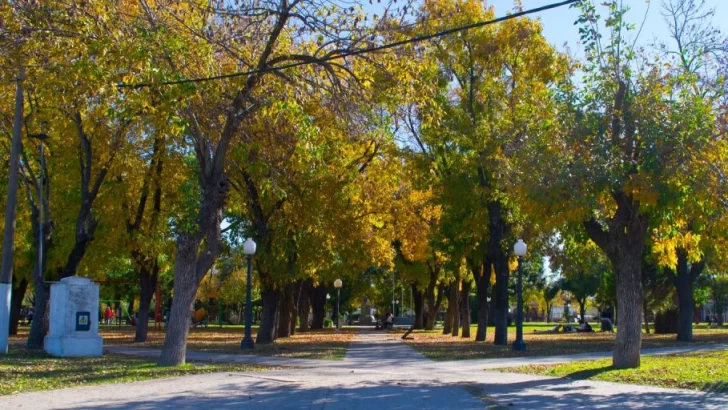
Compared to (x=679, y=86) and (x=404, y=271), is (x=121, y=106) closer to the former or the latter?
(x=679, y=86)

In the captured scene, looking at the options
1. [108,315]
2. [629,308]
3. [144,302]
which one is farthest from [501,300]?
[108,315]

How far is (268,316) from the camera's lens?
2819 cm

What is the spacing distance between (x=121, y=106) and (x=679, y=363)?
13.8m

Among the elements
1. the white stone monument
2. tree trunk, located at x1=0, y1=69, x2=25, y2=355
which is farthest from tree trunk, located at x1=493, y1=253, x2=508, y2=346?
tree trunk, located at x1=0, y1=69, x2=25, y2=355

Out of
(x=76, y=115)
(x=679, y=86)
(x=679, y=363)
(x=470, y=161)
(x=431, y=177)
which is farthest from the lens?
(x=431, y=177)

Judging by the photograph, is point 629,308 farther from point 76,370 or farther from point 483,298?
point 483,298

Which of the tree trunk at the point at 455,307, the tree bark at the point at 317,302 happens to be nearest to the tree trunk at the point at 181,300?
the tree trunk at the point at 455,307

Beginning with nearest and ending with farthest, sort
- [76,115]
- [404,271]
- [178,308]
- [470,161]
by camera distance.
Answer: [178,308], [76,115], [470,161], [404,271]

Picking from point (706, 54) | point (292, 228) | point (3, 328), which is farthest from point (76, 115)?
point (706, 54)

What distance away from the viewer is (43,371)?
15469 millimetres

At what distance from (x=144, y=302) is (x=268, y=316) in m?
6.15

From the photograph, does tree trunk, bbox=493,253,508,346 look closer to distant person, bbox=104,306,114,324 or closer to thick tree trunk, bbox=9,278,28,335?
thick tree trunk, bbox=9,278,28,335

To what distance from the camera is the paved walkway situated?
37.0 ft

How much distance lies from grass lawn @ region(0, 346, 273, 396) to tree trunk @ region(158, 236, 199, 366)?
42 cm
